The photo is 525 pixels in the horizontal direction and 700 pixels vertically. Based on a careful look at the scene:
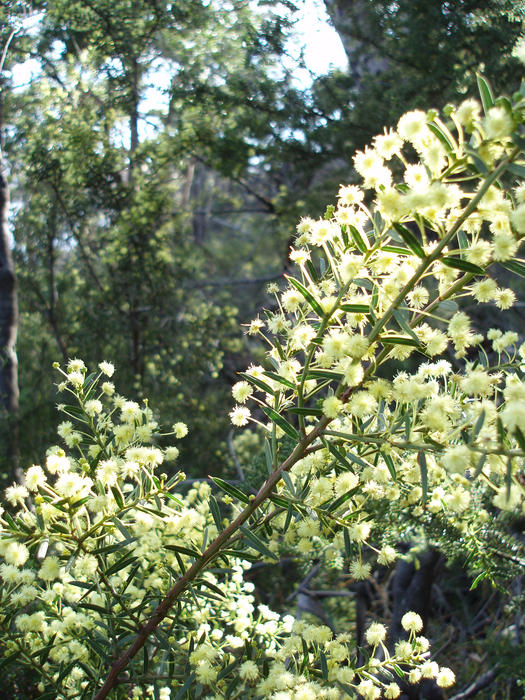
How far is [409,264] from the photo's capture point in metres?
0.99

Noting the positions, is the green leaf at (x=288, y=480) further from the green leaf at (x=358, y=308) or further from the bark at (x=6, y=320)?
the bark at (x=6, y=320)

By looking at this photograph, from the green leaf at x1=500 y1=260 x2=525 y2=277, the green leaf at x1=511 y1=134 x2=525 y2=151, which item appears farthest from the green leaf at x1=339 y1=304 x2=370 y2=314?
the green leaf at x1=511 y1=134 x2=525 y2=151

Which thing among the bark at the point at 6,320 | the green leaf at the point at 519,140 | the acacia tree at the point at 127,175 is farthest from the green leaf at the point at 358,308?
the acacia tree at the point at 127,175

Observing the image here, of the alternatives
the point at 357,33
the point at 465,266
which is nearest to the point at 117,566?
the point at 465,266

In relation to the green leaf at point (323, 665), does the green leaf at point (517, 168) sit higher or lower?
higher

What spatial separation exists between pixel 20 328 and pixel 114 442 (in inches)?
165

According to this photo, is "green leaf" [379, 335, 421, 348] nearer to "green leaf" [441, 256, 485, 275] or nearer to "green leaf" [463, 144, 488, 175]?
"green leaf" [441, 256, 485, 275]

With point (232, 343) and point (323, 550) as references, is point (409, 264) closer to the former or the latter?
point (323, 550)

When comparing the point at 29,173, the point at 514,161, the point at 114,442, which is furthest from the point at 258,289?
the point at 514,161

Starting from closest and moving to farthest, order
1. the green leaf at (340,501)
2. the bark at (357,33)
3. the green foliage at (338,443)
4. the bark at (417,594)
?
1. the green foliage at (338,443)
2. the green leaf at (340,501)
3. the bark at (417,594)
4. the bark at (357,33)

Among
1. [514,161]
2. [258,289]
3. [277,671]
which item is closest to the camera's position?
[514,161]

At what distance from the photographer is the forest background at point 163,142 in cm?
344

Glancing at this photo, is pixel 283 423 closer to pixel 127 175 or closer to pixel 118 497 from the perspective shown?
pixel 118 497

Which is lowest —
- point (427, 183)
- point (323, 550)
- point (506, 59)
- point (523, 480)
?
point (323, 550)
